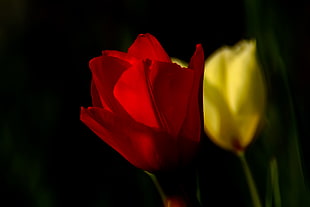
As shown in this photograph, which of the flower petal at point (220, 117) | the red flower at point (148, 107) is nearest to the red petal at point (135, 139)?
the red flower at point (148, 107)

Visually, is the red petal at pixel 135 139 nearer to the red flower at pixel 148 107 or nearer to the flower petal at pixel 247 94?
the red flower at pixel 148 107

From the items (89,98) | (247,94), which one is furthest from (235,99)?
(89,98)

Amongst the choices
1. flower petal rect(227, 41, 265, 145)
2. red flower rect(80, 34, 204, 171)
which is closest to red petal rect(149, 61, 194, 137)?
red flower rect(80, 34, 204, 171)

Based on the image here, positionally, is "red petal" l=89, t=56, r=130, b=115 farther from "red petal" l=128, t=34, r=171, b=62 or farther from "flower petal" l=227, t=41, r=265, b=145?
"flower petal" l=227, t=41, r=265, b=145

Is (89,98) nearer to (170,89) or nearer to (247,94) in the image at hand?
(247,94)

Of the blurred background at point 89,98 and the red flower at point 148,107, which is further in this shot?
the blurred background at point 89,98

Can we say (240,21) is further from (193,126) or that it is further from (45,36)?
(193,126)

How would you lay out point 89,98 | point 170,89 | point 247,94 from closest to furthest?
1. point 170,89
2. point 247,94
3. point 89,98

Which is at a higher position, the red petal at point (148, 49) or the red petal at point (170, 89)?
the red petal at point (148, 49)

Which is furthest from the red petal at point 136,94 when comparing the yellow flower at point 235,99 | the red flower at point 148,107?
the yellow flower at point 235,99
